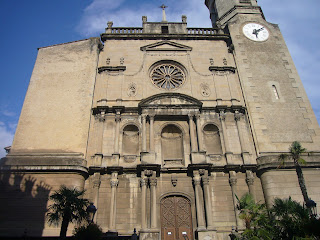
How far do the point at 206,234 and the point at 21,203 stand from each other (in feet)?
35.0

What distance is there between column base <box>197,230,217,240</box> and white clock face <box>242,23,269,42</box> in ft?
54.3

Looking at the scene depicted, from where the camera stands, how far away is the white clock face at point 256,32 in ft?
77.3

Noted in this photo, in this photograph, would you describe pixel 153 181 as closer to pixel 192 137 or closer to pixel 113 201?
pixel 113 201

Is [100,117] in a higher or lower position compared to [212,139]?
higher

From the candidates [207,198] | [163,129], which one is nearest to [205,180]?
[207,198]

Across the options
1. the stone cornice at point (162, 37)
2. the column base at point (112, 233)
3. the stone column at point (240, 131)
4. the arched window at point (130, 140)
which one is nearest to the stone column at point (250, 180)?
the stone column at point (240, 131)

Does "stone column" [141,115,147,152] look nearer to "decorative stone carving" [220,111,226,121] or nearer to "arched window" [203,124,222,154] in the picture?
"arched window" [203,124,222,154]

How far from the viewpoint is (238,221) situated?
1580 centimetres

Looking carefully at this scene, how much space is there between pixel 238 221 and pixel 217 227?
1279 mm

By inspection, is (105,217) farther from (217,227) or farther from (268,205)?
(268,205)

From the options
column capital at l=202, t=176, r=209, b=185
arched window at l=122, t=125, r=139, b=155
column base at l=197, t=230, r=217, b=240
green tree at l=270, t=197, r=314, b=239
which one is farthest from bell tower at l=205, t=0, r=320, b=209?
arched window at l=122, t=125, r=139, b=155

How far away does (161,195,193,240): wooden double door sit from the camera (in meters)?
15.8

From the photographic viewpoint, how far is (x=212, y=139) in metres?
19.3

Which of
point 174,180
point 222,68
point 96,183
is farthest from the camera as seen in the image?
point 222,68
